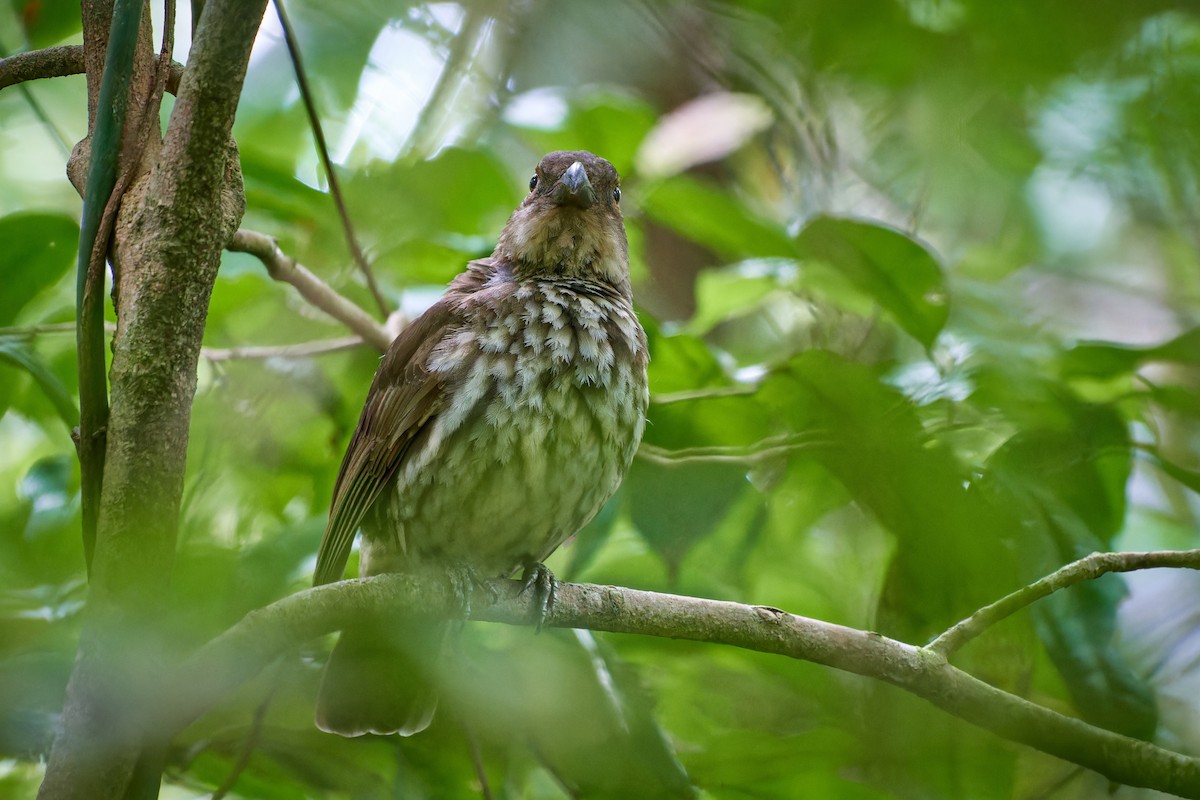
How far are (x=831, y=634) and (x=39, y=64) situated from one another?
1.59m

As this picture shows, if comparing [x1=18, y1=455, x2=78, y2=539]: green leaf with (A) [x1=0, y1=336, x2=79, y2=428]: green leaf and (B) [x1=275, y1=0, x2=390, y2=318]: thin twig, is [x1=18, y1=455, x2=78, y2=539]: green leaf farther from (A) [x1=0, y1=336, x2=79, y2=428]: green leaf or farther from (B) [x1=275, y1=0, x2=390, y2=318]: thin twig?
(B) [x1=275, y1=0, x2=390, y2=318]: thin twig

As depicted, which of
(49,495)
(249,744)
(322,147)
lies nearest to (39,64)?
(322,147)

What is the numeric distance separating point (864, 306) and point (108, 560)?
1958 millimetres

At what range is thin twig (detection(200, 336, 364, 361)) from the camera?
8.27 feet

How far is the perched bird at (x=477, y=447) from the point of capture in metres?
2.45

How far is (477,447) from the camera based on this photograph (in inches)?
96.0

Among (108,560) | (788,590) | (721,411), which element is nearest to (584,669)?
(721,411)

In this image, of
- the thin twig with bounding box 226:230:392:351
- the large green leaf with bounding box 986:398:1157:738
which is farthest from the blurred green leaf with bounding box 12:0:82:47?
the large green leaf with bounding box 986:398:1157:738

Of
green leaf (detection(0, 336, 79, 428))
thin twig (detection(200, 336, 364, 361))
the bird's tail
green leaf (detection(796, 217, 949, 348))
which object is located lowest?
the bird's tail

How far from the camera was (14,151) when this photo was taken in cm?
429

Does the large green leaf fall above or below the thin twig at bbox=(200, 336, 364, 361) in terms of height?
Result: below

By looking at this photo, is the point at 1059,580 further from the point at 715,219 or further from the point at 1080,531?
the point at 715,219

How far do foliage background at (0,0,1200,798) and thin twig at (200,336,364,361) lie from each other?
31 millimetres

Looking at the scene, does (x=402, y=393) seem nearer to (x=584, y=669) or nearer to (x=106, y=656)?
(x=584, y=669)
